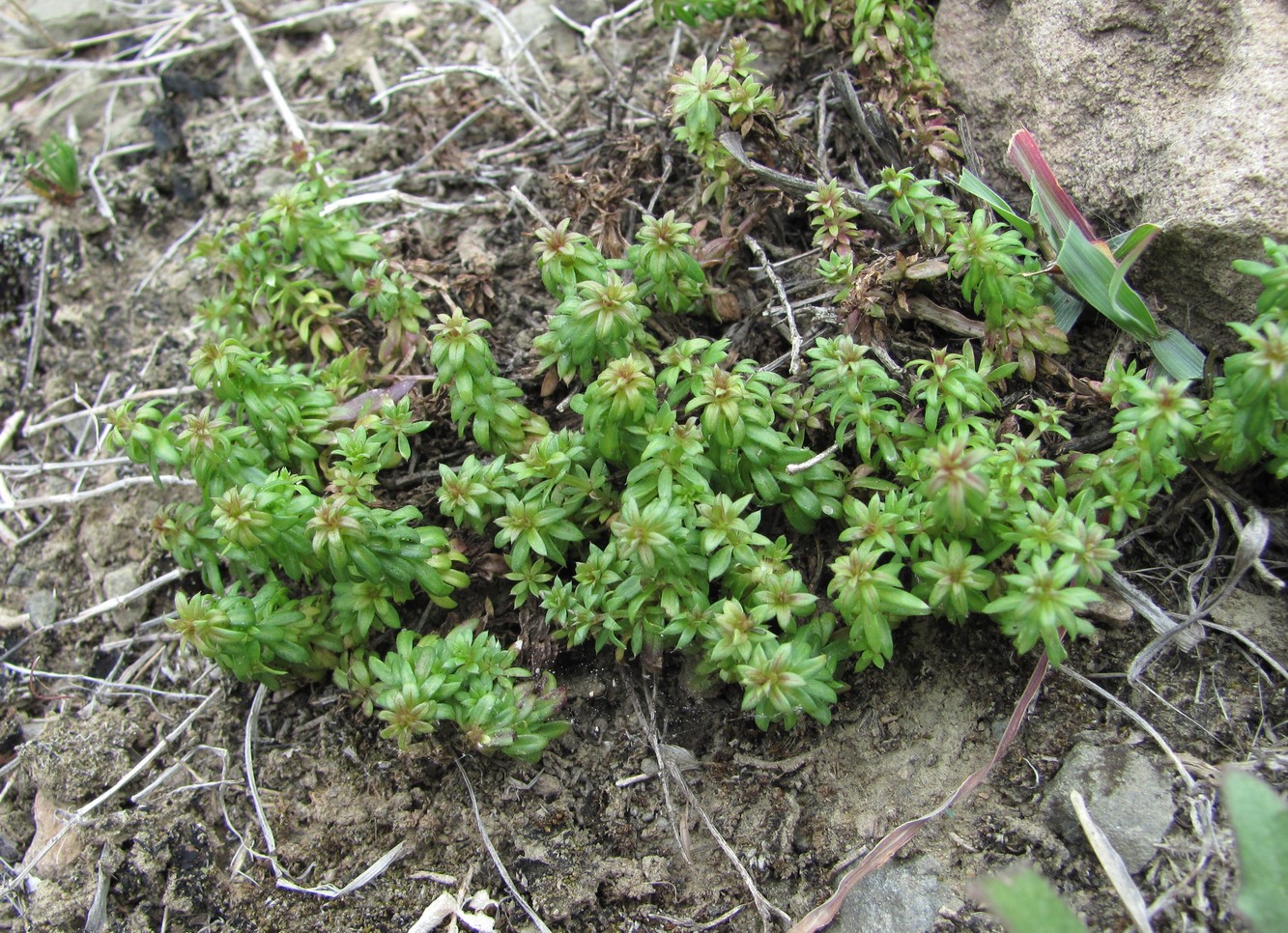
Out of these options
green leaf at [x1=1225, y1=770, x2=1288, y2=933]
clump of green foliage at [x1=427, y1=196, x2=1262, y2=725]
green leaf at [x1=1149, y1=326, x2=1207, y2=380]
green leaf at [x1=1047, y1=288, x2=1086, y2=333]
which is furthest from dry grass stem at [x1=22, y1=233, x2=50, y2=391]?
green leaf at [x1=1225, y1=770, x2=1288, y2=933]

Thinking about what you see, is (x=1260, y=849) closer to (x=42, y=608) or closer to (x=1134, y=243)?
(x=1134, y=243)

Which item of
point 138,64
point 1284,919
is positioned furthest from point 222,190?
point 1284,919

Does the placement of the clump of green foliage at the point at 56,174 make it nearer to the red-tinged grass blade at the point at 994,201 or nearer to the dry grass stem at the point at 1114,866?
the red-tinged grass blade at the point at 994,201

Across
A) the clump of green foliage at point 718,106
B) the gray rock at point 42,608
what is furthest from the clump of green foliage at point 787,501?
the gray rock at point 42,608

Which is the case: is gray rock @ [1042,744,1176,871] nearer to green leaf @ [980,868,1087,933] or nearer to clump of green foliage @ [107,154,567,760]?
green leaf @ [980,868,1087,933]

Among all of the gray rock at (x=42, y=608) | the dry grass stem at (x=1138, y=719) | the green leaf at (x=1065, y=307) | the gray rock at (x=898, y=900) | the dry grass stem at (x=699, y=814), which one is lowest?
the gray rock at (x=42, y=608)

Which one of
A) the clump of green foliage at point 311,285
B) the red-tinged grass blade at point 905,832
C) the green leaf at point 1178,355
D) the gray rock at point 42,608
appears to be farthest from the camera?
the gray rock at point 42,608

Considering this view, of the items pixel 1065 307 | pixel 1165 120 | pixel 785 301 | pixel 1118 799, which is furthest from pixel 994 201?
pixel 1118 799

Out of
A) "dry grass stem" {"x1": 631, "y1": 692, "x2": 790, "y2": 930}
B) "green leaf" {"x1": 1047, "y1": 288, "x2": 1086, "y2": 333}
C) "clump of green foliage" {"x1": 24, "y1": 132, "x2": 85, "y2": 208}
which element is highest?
"green leaf" {"x1": 1047, "y1": 288, "x2": 1086, "y2": 333}
